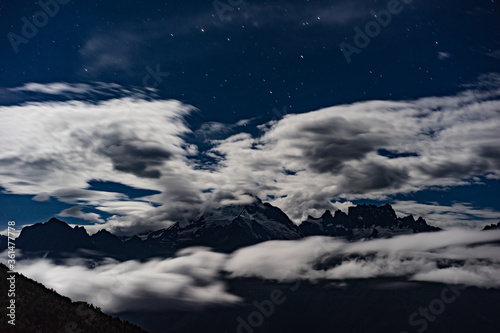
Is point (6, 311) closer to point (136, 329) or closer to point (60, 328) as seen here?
point (60, 328)

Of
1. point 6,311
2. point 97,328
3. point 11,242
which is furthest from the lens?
point 97,328

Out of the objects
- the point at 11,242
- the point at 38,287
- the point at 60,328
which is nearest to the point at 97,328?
the point at 60,328

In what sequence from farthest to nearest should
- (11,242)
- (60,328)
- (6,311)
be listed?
1. (60,328)
2. (6,311)
3. (11,242)

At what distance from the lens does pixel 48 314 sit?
3927 inches

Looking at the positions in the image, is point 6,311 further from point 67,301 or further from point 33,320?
point 67,301

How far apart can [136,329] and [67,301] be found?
19109 mm

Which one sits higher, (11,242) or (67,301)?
(11,242)

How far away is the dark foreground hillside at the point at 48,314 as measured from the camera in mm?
93750

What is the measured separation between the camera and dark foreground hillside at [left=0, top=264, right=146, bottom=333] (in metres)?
93.8

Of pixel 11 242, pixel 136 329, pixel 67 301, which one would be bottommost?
pixel 136 329

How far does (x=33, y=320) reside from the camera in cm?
9638

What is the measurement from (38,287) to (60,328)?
59.2 feet

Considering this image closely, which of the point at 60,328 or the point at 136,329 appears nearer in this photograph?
the point at 60,328

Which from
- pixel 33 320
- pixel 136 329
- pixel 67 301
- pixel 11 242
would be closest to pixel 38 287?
pixel 67 301
